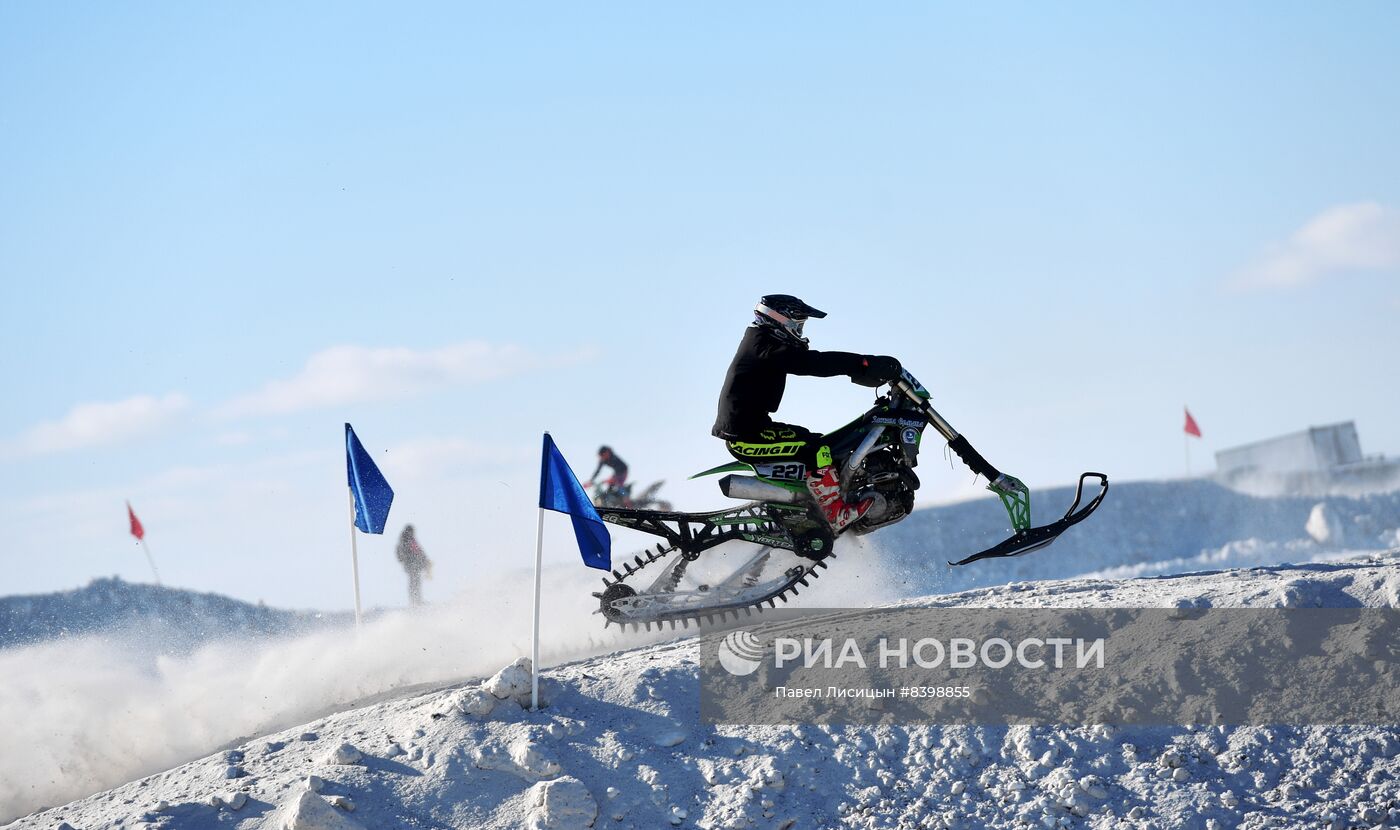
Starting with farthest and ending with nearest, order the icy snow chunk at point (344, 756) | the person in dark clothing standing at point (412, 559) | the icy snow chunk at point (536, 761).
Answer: the person in dark clothing standing at point (412, 559) < the icy snow chunk at point (344, 756) < the icy snow chunk at point (536, 761)

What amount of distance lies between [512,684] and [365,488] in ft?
13.2

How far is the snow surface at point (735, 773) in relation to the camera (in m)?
8.77

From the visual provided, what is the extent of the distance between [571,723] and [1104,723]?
12.7 ft

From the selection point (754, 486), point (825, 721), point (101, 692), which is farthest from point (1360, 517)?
point (101, 692)

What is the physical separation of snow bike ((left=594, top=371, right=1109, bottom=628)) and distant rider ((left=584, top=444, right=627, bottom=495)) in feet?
42.1

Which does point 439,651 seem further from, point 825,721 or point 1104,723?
point 1104,723

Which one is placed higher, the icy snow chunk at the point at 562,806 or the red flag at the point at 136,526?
the red flag at the point at 136,526

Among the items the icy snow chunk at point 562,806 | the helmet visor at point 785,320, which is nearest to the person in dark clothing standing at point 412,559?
the helmet visor at point 785,320

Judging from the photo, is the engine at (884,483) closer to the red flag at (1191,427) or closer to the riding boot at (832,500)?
the riding boot at (832,500)

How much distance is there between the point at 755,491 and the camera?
12.4m

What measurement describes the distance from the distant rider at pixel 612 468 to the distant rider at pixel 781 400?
13203 millimetres

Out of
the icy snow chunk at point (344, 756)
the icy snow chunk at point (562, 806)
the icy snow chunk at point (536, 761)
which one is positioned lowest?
the icy snow chunk at point (562, 806)

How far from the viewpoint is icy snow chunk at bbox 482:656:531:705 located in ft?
33.2

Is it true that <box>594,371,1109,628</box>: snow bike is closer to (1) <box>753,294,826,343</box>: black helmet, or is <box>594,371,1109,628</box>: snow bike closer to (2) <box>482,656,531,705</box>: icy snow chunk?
(1) <box>753,294,826,343</box>: black helmet
